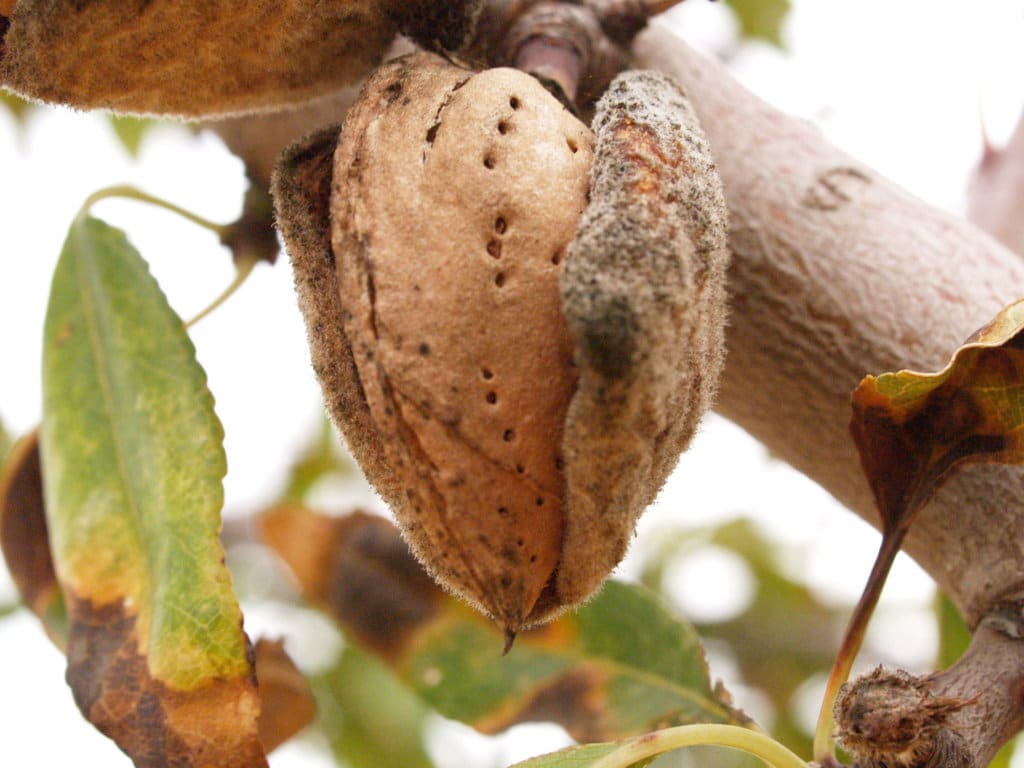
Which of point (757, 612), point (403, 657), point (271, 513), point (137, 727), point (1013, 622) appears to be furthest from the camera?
point (757, 612)

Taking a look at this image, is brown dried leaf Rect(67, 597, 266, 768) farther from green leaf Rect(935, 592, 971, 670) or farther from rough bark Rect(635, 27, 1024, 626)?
green leaf Rect(935, 592, 971, 670)

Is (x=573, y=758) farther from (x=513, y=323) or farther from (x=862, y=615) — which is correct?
(x=513, y=323)

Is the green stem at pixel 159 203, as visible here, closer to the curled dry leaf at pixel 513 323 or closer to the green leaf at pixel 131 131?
the curled dry leaf at pixel 513 323

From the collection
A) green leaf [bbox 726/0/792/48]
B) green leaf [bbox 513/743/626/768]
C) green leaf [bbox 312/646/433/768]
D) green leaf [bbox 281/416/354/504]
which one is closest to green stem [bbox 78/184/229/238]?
green leaf [bbox 513/743/626/768]

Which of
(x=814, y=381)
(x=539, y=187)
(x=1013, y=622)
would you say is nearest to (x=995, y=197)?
(x=814, y=381)

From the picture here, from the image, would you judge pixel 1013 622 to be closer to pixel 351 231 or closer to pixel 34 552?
pixel 351 231

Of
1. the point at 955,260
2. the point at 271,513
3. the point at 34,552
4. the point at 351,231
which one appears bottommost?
the point at 271,513

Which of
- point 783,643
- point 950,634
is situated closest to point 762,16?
point 783,643
